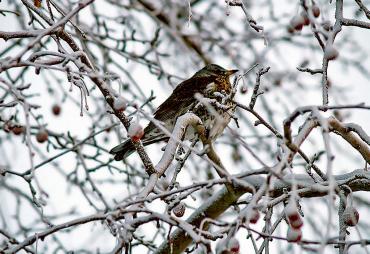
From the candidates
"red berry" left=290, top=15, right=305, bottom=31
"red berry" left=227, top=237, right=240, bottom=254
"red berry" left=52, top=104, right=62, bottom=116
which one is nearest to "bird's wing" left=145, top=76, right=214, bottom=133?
"red berry" left=52, top=104, right=62, bottom=116

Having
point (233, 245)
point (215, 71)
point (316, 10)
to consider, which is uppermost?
point (215, 71)

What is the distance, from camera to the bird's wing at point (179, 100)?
5.69 metres

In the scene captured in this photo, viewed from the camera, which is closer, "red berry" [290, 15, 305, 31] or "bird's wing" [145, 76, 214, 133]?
"red berry" [290, 15, 305, 31]

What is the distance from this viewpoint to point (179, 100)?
5734mm

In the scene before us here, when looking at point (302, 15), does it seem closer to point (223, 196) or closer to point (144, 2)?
point (223, 196)

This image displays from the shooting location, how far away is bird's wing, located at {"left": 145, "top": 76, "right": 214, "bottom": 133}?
18.7 feet

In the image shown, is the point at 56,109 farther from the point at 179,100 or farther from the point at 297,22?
the point at 179,100

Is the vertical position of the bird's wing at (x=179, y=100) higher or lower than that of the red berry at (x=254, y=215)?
higher

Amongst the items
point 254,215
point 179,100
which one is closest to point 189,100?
point 179,100

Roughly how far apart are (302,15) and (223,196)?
905 millimetres

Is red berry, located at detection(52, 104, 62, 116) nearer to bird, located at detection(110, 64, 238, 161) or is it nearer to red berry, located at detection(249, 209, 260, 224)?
bird, located at detection(110, 64, 238, 161)

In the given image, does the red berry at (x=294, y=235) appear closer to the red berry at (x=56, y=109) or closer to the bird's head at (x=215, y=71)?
the red berry at (x=56, y=109)

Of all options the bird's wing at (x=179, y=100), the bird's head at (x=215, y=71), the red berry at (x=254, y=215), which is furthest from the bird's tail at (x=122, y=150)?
the red berry at (x=254, y=215)

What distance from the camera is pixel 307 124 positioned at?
2480mm
